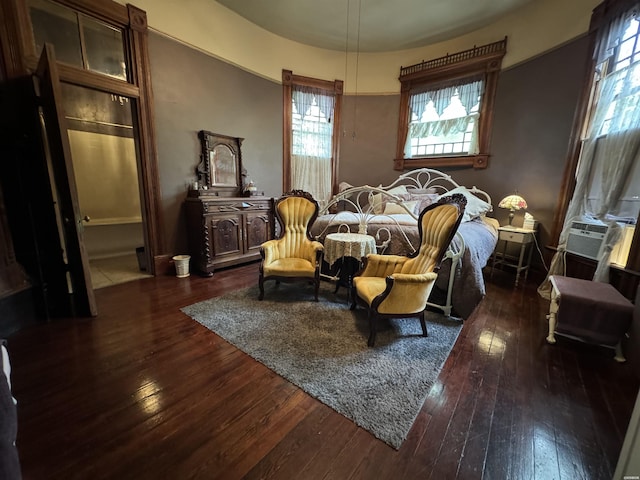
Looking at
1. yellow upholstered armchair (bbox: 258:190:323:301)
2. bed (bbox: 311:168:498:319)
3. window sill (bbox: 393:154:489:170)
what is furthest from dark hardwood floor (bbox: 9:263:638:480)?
window sill (bbox: 393:154:489:170)

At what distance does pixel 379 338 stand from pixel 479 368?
726 mm

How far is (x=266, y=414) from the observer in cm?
147

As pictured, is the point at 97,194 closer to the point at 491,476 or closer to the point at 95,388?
the point at 95,388

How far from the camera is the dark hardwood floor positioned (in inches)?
47.7

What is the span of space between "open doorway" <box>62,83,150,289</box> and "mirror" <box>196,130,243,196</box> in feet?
3.98

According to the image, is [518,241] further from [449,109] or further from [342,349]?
[342,349]

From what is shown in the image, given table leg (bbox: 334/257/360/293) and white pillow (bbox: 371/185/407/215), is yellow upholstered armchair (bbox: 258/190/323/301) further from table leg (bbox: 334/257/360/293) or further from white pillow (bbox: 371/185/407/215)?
white pillow (bbox: 371/185/407/215)

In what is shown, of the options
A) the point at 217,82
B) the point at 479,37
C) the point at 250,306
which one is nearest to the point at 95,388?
the point at 250,306

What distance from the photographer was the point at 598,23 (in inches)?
114

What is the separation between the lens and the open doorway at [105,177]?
4.06m

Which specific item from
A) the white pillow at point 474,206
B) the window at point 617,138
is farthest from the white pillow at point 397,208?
the window at point 617,138

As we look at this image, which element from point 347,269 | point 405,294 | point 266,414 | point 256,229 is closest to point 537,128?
point 347,269

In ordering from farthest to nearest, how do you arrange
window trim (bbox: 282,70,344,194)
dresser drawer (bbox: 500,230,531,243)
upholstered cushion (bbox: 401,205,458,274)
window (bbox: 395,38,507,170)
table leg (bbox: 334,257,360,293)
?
window trim (bbox: 282,70,344,194)
window (bbox: 395,38,507,170)
dresser drawer (bbox: 500,230,531,243)
table leg (bbox: 334,257,360,293)
upholstered cushion (bbox: 401,205,458,274)

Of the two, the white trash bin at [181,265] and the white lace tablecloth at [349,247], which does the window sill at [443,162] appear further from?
the white trash bin at [181,265]
